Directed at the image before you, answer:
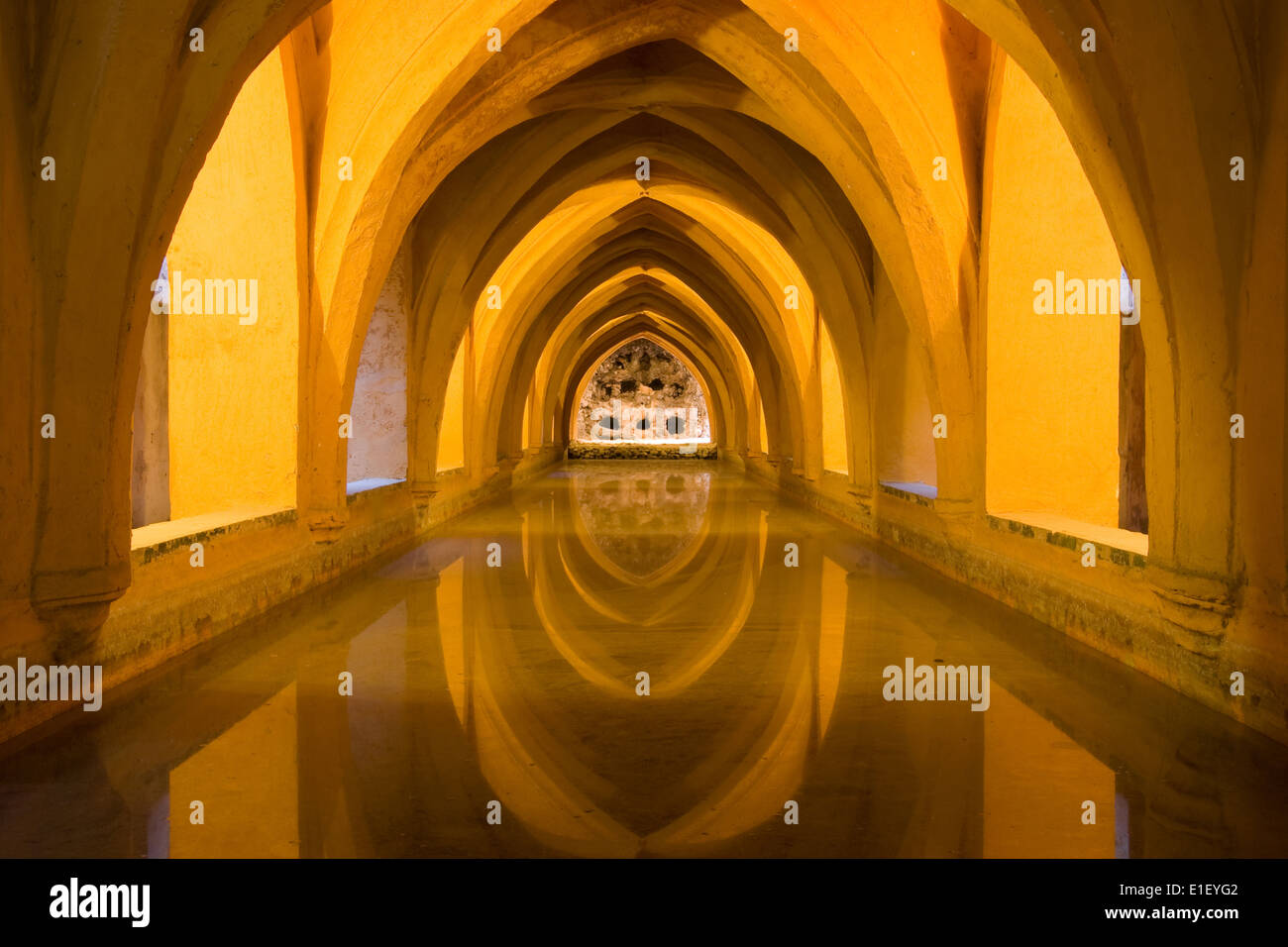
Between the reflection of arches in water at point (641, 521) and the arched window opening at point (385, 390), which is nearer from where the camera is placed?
the reflection of arches in water at point (641, 521)

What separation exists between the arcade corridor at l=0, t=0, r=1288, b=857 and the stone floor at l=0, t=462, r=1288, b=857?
0.02m

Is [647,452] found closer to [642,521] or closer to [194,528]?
[642,521]

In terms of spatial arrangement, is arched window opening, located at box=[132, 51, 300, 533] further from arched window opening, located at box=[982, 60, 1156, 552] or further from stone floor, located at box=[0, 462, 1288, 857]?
arched window opening, located at box=[982, 60, 1156, 552]

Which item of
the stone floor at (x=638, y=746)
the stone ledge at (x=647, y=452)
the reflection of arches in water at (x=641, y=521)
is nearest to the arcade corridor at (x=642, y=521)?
the stone floor at (x=638, y=746)

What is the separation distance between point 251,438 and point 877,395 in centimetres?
581

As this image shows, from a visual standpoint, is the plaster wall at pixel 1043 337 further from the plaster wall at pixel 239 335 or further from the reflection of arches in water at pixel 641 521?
the plaster wall at pixel 239 335

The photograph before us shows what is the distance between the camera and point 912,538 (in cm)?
849

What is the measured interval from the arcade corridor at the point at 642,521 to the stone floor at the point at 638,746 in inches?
0.9

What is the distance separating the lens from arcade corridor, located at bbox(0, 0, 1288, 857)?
9.97 feet

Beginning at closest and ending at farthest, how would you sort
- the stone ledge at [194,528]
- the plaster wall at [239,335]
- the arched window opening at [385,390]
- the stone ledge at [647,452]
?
the stone ledge at [194,528], the plaster wall at [239,335], the arched window opening at [385,390], the stone ledge at [647,452]

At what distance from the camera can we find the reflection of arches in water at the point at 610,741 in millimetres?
2689

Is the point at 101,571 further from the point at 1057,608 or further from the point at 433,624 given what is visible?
the point at 1057,608
